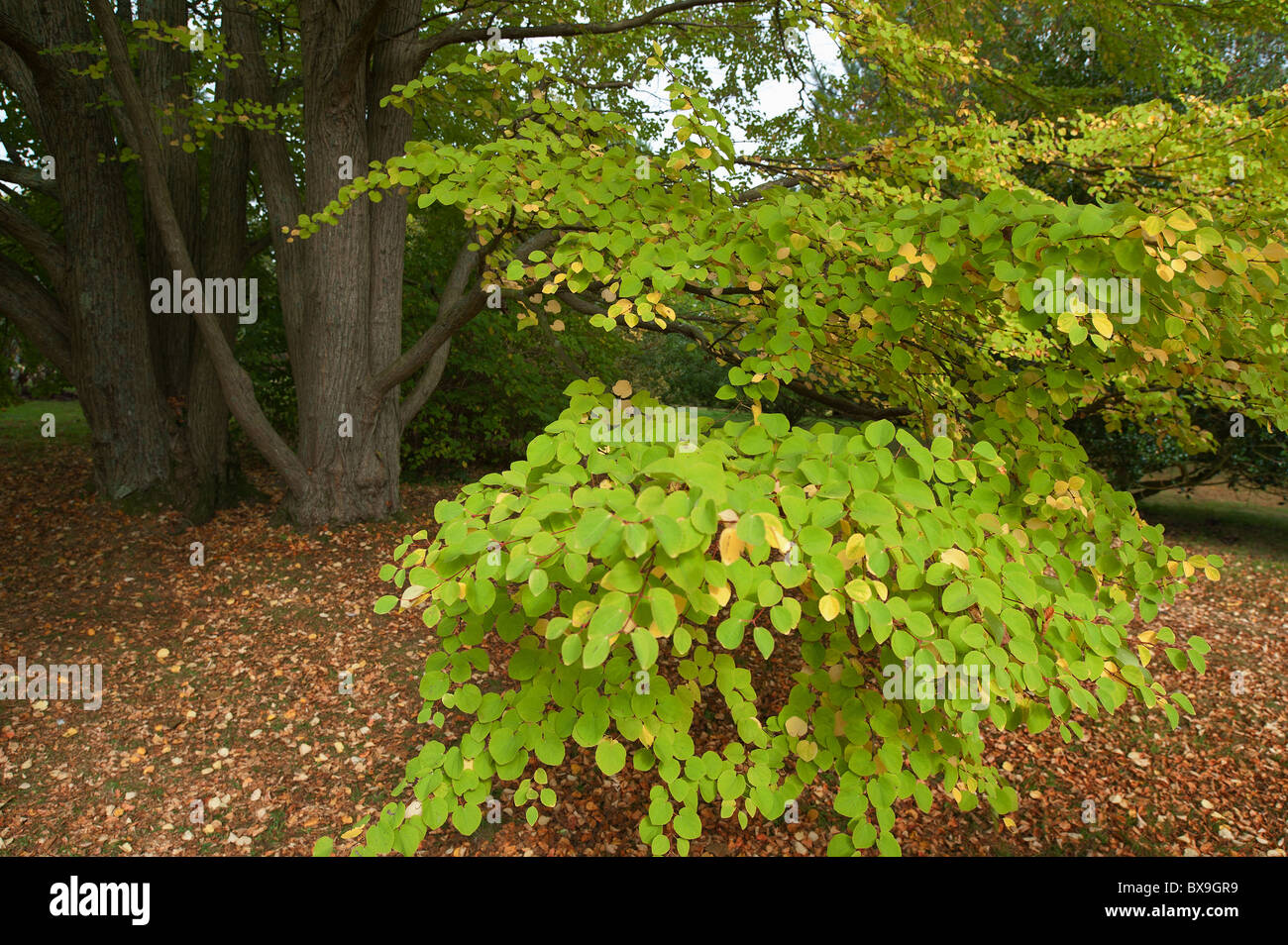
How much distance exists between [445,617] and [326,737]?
2.32 m

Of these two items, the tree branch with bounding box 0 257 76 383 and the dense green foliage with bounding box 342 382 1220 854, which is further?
the tree branch with bounding box 0 257 76 383

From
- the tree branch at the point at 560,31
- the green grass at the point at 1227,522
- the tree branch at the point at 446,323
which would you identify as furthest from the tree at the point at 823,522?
the green grass at the point at 1227,522

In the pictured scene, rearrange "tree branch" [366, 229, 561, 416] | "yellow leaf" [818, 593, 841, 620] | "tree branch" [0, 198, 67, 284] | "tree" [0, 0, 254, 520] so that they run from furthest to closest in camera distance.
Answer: "tree" [0, 0, 254, 520]
"tree branch" [0, 198, 67, 284]
"tree branch" [366, 229, 561, 416]
"yellow leaf" [818, 593, 841, 620]

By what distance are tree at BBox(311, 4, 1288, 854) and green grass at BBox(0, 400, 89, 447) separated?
26.5 feet

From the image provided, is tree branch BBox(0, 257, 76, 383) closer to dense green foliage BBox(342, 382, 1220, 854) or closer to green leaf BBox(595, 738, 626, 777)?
dense green foliage BBox(342, 382, 1220, 854)

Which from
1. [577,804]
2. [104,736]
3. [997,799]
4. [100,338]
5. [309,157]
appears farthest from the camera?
[100,338]

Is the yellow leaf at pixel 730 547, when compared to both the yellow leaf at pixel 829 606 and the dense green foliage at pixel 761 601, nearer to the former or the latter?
the dense green foliage at pixel 761 601

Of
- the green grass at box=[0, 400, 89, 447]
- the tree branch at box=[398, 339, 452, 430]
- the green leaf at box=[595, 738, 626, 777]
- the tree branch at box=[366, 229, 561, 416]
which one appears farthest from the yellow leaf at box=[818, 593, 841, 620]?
the green grass at box=[0, 400, 89, 447]

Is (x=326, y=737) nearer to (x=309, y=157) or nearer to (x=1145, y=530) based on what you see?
(x=1145, y=530)

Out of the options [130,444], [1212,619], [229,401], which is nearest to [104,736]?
[229,401]

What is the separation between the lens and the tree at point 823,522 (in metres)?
1.47

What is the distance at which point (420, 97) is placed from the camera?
204 inches

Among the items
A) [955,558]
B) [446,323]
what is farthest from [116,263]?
[955,558]

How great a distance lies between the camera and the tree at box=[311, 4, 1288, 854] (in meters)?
1.47
